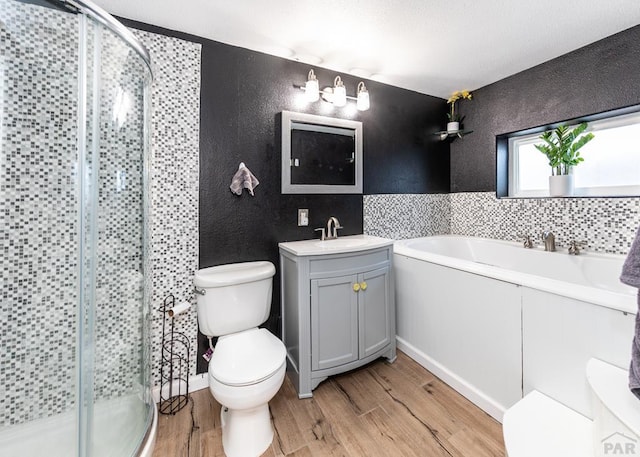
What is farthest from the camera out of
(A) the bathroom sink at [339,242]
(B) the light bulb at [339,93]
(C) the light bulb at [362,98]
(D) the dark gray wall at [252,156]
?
(C) the light bulb at [362,98]

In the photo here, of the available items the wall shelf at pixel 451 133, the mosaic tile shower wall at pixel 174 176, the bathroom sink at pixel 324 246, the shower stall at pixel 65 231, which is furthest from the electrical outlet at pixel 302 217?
the wall shelf at pixel 451 133

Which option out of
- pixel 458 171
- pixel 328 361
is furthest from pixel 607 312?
pixel 458 171

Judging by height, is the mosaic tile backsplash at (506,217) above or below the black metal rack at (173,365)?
above

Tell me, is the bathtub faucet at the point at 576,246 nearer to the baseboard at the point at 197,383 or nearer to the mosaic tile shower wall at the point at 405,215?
the mosaic tile shower wall at the point at 405,215

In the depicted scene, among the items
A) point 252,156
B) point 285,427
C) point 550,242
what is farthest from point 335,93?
Result: point 285,427

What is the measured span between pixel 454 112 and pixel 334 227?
1.94 m

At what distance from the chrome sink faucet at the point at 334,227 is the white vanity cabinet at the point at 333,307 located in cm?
21

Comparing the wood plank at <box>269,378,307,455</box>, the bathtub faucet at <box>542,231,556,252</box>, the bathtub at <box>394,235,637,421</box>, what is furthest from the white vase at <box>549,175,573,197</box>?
the wood plank at <box>269,378,307,455</box>

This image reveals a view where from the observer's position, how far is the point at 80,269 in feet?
3.65

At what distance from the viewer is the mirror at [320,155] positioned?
2059 millimetres

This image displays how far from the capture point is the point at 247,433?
1.33m

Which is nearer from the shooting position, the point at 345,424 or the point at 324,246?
the point at 345,424

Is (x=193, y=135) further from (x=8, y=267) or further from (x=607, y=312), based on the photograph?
(x=607, y=312)

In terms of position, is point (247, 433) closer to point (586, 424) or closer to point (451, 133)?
point (586, 424)
